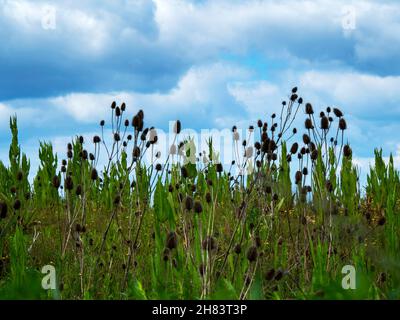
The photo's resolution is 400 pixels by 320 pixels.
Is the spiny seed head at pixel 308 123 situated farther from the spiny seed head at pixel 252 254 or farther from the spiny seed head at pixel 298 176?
the spiny seed head at pixel 252 254

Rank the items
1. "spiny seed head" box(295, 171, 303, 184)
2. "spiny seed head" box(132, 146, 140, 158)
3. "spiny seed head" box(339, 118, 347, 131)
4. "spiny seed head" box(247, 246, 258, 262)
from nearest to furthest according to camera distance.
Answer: "spiny seed head" box(247, 246, 258, 262)
"spiny seed head" box(132, 146, 140, 158)
"spiny seed head" box(295, 171, 303, 184)
"spiny seed head" box(339, 118, 347, 131)

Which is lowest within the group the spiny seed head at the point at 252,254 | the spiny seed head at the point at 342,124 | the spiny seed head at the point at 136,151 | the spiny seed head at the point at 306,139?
the spiny seed head at the point at 252,254

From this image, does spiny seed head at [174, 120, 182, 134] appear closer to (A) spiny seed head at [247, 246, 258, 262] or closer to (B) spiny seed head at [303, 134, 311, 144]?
(B) spiny seed head at [303, 134, 311, 144]

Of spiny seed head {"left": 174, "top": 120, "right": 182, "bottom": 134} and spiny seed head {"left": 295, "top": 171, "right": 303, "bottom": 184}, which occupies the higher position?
spiny seed head {"left": 174, "top": 120, "right": 182, "bottom": 134}

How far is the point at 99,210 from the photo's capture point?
7738mm

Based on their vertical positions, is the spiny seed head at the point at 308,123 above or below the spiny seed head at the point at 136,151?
above

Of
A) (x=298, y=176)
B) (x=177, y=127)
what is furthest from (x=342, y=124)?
(x=177, y=127)

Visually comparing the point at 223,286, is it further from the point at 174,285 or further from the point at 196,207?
the point at 174,285

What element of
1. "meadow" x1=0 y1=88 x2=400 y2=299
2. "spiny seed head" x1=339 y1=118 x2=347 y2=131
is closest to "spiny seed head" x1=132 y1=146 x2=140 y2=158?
"meadow" x1=0 y1=88 x2=400 y2=299

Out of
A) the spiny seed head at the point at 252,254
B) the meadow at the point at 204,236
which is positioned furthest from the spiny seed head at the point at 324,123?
the spiny seed head at the point at 252,254

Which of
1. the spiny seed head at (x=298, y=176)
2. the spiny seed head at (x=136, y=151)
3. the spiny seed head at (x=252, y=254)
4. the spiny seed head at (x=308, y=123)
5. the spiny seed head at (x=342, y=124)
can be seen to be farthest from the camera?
the spiny seed head at (x=342, y=124)

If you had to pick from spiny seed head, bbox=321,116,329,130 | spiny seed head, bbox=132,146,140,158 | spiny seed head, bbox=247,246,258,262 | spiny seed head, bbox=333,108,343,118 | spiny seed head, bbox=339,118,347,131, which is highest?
spiny seed head, bbox=333,108,343,118

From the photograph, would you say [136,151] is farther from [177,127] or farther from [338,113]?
[338,113]

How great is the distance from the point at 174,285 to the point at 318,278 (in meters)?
1.06
